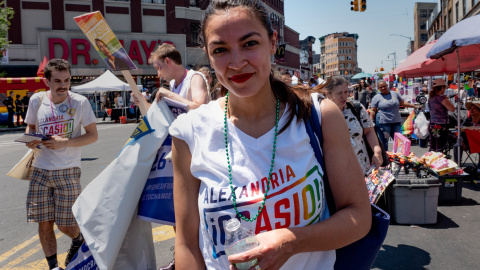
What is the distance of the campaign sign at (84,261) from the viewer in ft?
8.11

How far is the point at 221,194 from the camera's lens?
1518 mm

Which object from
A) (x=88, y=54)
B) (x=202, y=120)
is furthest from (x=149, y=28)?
(x=202, y=120)

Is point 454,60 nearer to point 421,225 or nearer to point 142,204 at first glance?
point 421,225

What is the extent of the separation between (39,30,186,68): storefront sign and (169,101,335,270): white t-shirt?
34.1 m

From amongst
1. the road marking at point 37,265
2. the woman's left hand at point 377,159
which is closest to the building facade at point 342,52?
the woman's left hand at point 377,159

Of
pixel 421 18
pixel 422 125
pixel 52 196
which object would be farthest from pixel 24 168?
pixel 421 18

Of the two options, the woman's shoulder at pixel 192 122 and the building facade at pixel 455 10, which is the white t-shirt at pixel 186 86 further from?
the building facade at pixel 455 10

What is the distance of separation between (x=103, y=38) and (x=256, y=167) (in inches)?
94.0

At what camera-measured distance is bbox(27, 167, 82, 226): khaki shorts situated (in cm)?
387

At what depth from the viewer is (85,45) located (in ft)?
113

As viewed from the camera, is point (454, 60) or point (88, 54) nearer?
point (454, 60)

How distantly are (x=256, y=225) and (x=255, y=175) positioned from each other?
0.60 feet

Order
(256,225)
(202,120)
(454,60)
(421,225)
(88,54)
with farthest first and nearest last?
(88,54)
(454,60)
(421,225)
(202,120)
(256,225)

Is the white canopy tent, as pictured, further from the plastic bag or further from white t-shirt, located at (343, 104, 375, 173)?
white t-shirt, located at (343, 104, 375, 173)
